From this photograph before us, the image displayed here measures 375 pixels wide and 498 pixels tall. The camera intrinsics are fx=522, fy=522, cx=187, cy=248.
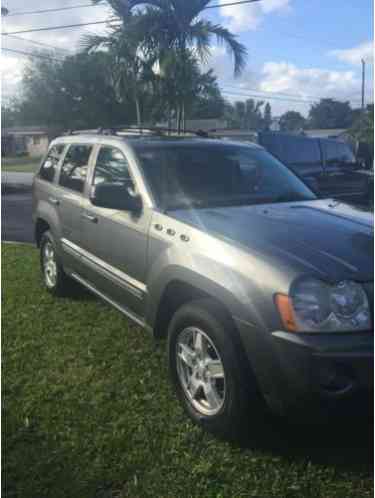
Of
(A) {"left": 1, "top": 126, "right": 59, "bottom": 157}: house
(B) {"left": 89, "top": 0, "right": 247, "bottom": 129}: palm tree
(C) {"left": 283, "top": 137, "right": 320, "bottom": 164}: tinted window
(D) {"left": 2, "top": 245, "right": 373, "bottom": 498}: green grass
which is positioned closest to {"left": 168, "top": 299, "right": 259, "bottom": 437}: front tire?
(D) {"left": 2, "top": 245, "right": 373, "bottom": 498}: green grass

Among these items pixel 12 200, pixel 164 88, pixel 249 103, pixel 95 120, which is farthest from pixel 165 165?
pixel 249 103

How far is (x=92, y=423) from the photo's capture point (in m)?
3.19

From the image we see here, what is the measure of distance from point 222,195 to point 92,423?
5.88 ft

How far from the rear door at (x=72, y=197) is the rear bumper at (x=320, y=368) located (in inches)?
104

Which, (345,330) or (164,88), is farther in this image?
(164,88)

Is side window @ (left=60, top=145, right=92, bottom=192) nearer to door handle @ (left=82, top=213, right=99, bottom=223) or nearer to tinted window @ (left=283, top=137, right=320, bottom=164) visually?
door handle @ (left=82, top=213, right=99, bottom=223)

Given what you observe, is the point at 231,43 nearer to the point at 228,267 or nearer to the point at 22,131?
the point at 228,267

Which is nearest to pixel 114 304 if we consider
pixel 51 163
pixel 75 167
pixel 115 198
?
pixel 115 198

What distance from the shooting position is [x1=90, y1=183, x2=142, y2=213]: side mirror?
3576 mm

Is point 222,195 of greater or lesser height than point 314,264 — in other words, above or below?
above

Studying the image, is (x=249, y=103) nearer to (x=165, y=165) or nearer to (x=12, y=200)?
(x=12, y=200)

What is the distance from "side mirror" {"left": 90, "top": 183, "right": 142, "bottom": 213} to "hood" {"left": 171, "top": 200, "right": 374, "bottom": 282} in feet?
1.23

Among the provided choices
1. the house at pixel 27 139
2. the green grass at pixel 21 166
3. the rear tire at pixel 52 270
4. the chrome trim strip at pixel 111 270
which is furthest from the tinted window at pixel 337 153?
the house at pixel 27 139

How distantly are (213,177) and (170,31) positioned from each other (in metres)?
9.74
